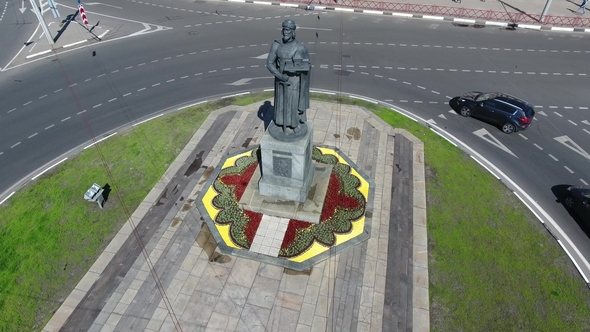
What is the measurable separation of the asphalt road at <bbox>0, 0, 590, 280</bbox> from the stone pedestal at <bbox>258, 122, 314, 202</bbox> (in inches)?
519

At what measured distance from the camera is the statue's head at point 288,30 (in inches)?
Result: 597

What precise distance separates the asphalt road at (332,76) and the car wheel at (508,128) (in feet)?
1.29

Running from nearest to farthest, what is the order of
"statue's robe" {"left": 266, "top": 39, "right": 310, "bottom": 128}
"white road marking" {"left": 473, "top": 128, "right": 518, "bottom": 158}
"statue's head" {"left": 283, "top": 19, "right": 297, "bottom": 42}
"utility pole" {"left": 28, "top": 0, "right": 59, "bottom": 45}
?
"statue's head" {"left": 283, "top": 19, "right": 297, "bottom": 42}, "statue's robe" {"left": 266, "top": 39, "right": 310, "bottom": 128}, "white road marking" {"left": 473, "top": 128, "right": 518, "bottom": 158}, "utility pole" {"left": 28, "top": 0, "right": 59, "bottom": 45}

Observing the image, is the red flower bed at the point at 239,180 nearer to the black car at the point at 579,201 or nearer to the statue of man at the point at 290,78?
the statue of man at the point at 290,78

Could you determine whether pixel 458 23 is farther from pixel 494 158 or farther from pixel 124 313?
pixel 124 313

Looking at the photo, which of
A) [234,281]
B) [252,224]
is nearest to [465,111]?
[252,224]

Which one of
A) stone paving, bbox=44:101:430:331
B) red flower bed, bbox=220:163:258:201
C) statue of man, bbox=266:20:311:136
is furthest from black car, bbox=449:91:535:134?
red flower bed, bbox=220:163:258:201

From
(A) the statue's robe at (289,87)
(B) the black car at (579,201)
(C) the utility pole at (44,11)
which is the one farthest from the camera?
(C) the utility pole at (44,11)

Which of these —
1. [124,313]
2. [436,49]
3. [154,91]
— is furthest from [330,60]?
[124,313]

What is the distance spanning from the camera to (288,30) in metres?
15.3

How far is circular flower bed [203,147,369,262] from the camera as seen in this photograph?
58.8ft

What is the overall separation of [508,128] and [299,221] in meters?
17.4

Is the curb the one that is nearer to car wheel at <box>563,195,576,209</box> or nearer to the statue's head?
car wheel at <box>563,195,576,209</box>

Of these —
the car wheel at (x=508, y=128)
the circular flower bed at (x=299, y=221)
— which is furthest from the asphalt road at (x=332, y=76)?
the circular flower bed at (x=299, y=221)
